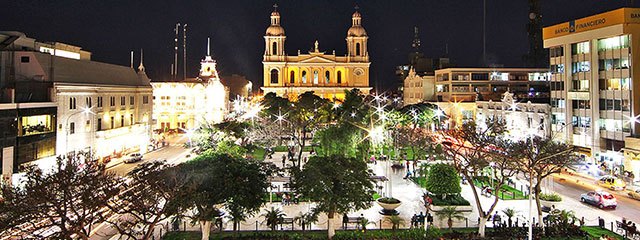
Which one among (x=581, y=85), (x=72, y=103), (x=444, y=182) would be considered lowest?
(x=444, y=182)

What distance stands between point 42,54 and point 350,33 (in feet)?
262

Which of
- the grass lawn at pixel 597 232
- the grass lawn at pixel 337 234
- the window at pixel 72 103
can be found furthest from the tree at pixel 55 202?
the window at pixel 72 103

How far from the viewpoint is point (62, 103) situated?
43.4 meters

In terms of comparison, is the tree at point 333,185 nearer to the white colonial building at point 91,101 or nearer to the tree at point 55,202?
the tree at point 55,202

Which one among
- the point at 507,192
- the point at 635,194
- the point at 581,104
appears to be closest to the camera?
the point at 635,194

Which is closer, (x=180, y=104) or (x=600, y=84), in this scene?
(x=600, y=84)

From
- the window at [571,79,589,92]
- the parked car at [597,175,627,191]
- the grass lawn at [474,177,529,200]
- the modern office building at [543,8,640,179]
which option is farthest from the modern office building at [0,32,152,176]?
the window at [571,79,589,92]

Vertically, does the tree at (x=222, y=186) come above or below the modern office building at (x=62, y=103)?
below

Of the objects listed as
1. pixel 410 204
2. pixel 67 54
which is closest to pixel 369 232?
pixel 410 204

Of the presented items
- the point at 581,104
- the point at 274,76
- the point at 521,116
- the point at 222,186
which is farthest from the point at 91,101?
the point at 274,76

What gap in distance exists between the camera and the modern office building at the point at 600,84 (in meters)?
40.7

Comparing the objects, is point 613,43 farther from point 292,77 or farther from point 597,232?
point 292,77

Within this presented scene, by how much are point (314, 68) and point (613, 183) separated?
83.4m

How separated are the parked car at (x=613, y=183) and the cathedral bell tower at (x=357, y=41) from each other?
267ft
